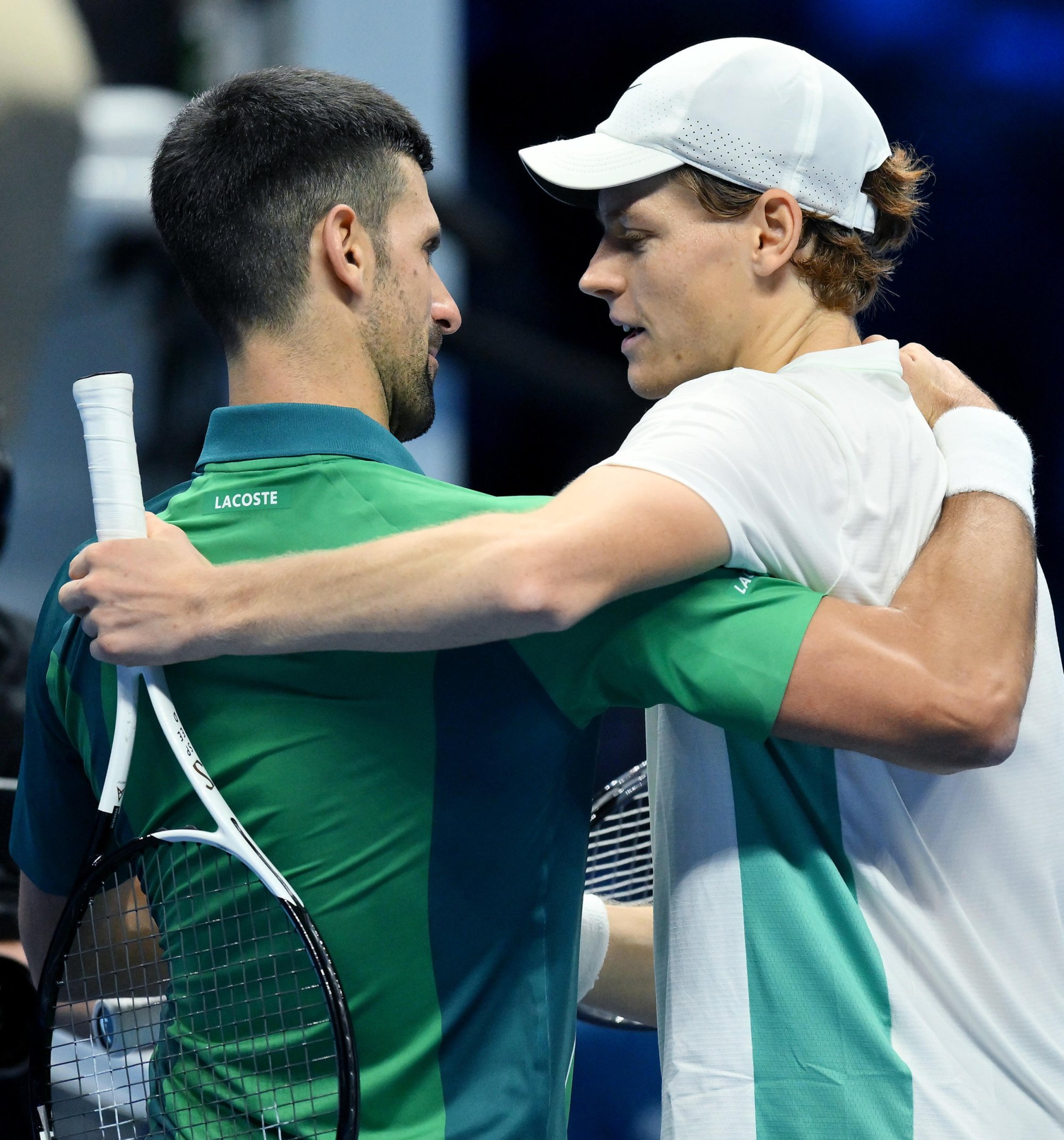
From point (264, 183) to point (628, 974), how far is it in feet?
2.90

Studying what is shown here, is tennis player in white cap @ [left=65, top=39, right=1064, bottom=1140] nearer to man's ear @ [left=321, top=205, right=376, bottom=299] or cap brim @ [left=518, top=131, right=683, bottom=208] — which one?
cap brim @ [left=518, top=131, right=683, bottom=208]

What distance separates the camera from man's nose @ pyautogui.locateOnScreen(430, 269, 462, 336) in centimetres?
131

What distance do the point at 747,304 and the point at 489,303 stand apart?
1790mm

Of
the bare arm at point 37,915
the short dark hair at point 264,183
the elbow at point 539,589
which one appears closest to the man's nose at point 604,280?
the short dark hair at point 264,183

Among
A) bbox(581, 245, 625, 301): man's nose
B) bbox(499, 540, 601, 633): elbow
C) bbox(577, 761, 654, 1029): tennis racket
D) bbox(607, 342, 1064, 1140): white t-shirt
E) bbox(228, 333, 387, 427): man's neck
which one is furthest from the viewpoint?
bbox(577, 761, 654, 1029): tennis racket

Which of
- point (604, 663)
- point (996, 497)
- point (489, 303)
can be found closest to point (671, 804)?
point (604, 663)

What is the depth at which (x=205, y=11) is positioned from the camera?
2600mm

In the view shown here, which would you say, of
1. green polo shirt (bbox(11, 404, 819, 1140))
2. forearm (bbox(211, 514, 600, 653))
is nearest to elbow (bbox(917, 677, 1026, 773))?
green polo shirt (bbox(11, 404, 819, 1140))

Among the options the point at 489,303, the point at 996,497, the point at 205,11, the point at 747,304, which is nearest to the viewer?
the point at 996,497

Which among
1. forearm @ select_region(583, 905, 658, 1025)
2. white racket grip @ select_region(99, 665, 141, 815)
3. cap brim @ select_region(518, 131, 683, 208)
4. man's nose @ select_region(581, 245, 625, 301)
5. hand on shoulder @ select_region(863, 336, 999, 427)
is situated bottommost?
forearm @ select_region(583, 905, 658, 1025)

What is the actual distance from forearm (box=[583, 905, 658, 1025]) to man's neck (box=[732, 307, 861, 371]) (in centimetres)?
61

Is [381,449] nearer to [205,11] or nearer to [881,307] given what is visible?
[205,11]

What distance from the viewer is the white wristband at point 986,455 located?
1130 millimetres

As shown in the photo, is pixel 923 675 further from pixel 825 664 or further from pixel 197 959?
pixel 197 959
